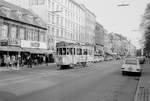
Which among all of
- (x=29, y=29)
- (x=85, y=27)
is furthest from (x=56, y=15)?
(x=85, y=27)

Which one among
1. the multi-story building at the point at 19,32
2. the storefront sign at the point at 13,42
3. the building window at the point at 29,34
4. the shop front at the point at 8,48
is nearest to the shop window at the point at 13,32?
the multi-story building at the point at 19,32

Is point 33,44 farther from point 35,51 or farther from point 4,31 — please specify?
point 4,31

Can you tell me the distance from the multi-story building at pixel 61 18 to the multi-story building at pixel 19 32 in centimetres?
451

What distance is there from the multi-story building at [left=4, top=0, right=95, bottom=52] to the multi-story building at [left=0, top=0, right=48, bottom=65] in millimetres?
4513

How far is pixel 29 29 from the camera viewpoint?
37.8m

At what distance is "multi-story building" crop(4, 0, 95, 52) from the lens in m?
47.1

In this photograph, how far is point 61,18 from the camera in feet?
175

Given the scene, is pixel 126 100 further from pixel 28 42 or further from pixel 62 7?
pixel 62 7

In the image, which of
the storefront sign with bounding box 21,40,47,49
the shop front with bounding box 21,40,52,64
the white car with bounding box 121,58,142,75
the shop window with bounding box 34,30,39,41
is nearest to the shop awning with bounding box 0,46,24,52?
the shop front with bounding box 21,40,52,64

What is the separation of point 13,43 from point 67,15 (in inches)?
1104

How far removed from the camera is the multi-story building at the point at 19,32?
30791 millimetres

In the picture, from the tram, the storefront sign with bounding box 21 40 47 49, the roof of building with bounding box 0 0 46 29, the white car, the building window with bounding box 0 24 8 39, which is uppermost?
the roof of building with bounding box 0 0 46 29

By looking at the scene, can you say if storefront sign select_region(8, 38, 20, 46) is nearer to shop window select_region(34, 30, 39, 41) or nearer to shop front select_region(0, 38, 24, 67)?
shop front select_region(0, 38, 24, 67)

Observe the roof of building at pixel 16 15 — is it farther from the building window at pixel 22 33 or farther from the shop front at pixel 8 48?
the shop front at pixel 8 48
